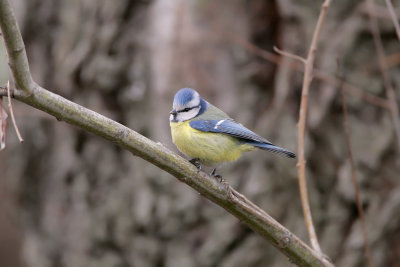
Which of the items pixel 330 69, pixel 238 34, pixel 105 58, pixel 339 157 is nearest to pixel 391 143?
pixel 339 157

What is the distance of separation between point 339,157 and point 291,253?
142 cm

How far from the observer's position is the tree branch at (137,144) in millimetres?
1048

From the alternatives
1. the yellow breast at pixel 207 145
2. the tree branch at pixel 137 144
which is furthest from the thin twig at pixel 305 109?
the yellow breast at pixel 207 145

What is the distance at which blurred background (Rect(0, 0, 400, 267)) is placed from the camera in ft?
8.68

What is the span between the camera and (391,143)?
2.63 m

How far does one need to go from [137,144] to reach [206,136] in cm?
89

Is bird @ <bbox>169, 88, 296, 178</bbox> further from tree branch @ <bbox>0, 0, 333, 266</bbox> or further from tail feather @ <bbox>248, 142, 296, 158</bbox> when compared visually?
tree branch @ <bbox>0, 0, 333, 266</bbox>

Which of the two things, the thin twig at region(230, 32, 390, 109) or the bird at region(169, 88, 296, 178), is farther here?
the thin twig at region(230, 32, 390, 109)

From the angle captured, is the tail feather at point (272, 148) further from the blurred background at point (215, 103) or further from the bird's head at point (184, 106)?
the blurred background at point (215, 103)

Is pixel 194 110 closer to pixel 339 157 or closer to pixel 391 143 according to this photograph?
pixel 339 157

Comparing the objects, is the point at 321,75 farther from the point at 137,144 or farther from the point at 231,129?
the point at 137,144

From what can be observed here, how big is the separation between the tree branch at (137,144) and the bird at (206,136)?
1.94ft

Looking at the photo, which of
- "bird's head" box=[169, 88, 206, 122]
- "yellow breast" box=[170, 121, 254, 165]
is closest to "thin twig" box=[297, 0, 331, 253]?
"yellow breast" box=[170, 121, 254, 165]

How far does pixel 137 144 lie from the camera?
1.24m
